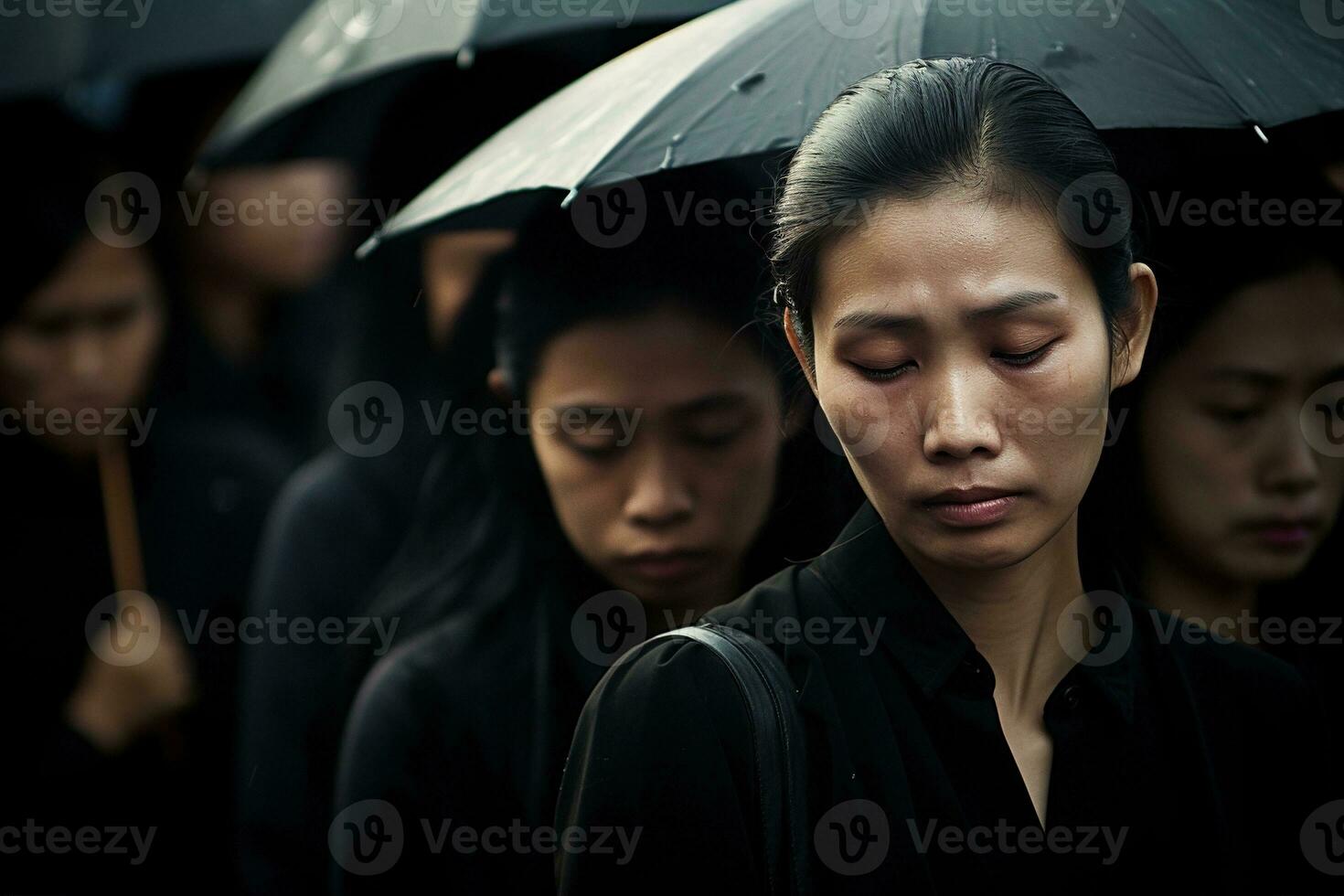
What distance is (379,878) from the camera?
2887 millimetres

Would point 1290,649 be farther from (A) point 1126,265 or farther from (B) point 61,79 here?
(B) point 61,79

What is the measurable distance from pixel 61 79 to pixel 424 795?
2090 millimetres

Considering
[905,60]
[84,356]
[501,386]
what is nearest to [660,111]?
[905,60]

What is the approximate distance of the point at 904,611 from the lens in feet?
6.60

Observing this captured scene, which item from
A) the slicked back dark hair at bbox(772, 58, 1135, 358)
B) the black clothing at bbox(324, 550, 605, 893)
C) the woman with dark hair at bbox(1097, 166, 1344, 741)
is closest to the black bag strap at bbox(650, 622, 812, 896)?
the slicked back dark hair at bbox(772, 58, 1135, 358)

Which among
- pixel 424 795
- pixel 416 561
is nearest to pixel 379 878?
pixel 424 795

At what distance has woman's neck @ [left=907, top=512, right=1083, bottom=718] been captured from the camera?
2.05m

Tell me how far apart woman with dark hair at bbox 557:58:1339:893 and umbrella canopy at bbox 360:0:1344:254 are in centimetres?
31

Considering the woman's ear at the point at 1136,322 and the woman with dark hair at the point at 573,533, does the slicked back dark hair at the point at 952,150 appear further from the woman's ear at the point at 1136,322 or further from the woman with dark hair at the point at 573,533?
the woman with dark hair at the point at 573,533

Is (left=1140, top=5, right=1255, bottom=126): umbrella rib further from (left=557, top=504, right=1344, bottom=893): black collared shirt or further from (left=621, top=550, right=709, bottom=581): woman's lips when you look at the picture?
(left=621, top=550, right=709, bottom=581): woman's lips

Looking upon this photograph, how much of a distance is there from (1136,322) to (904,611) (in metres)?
0.54

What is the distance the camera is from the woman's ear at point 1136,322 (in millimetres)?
2035

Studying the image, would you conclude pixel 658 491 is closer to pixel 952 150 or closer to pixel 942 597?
pixel 942 597

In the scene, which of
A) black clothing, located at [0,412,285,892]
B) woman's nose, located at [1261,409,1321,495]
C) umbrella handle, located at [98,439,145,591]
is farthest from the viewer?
umbrella handle, located at [98,439,145,591]
